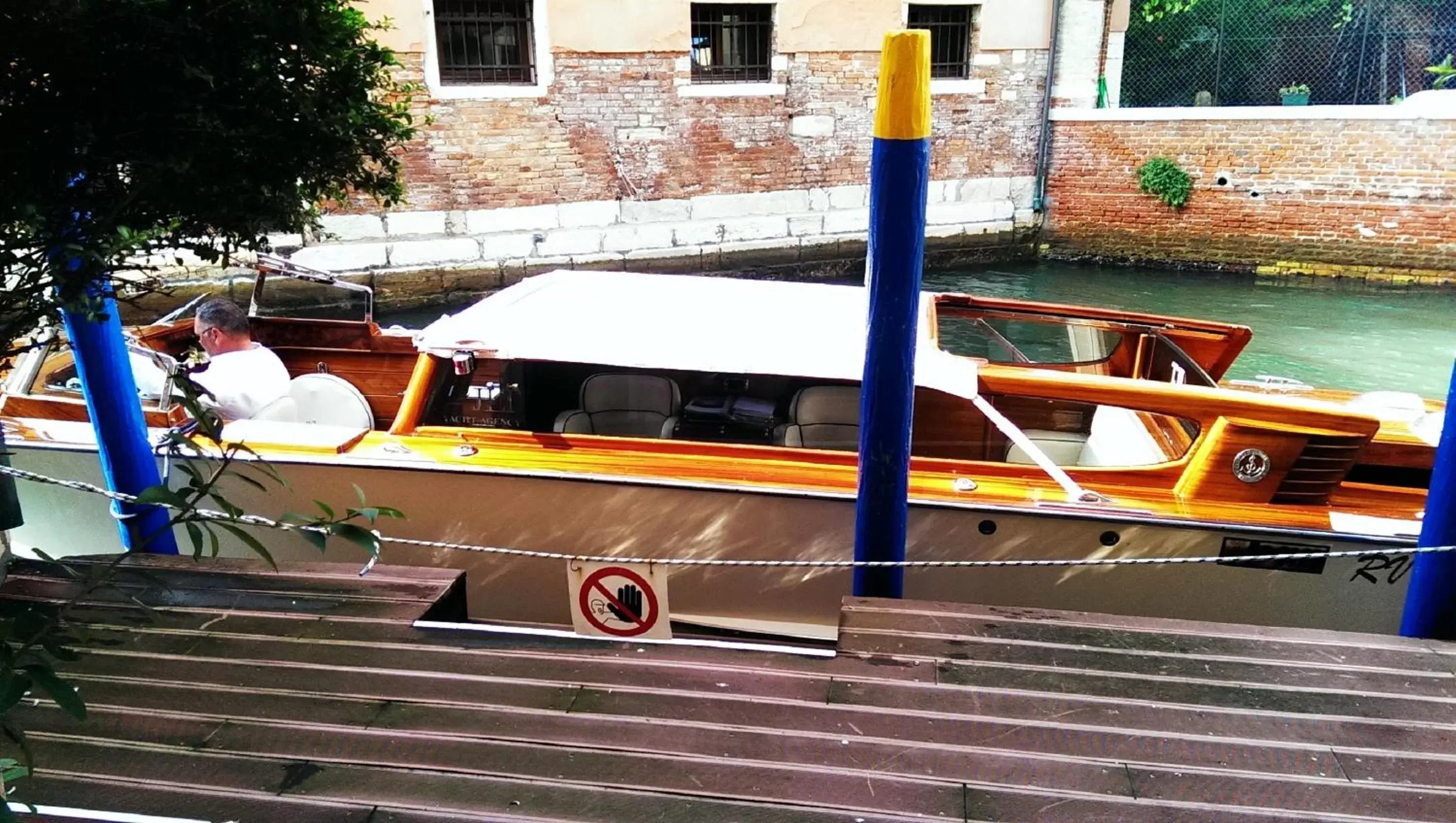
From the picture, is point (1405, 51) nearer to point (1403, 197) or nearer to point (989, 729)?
point (1403, 197)

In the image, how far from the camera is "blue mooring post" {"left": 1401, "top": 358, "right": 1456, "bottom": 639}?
2.53 m

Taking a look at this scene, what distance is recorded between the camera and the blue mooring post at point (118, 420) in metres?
3.24

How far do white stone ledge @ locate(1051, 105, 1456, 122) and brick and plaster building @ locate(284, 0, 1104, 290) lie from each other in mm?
563

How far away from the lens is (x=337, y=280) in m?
4.75

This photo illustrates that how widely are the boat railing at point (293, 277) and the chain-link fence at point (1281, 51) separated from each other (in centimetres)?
1297

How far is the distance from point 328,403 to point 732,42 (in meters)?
8.46

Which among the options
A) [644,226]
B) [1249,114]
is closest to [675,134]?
[644,226]

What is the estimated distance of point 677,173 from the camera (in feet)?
37.7

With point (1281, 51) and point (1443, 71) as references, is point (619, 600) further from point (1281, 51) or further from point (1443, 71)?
point (1281, 51)

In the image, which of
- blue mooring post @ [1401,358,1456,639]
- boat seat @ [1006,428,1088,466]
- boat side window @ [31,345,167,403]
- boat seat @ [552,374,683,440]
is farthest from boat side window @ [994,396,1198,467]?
boat side window @ [31,345,167,403]

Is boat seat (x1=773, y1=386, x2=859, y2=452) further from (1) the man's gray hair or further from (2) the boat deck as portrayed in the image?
(1) the man's gray hair

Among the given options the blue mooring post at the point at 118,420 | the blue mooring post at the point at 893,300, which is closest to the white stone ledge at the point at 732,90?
the blue mooring post at the point at 118,420

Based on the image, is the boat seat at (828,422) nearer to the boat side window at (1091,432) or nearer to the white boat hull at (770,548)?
the white boat hull at (770,548)

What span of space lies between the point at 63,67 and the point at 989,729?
1.78m
